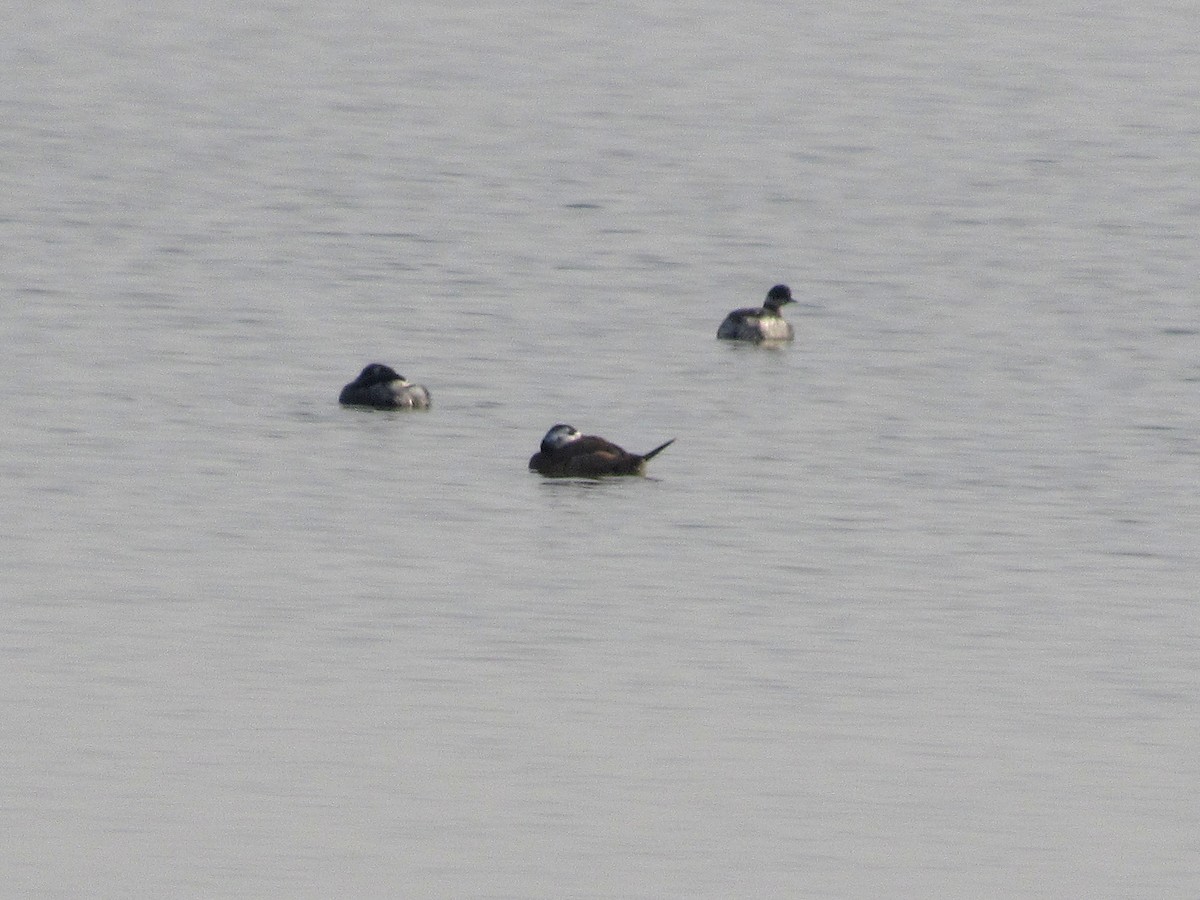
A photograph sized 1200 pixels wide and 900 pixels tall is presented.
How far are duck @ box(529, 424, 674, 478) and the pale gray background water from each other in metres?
0.15

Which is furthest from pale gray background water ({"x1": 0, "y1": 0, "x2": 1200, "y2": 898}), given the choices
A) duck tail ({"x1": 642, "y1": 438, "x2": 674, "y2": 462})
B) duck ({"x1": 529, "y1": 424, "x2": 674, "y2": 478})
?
duck tail ({"x1": 642, "y1": 438, "x2": 674, "y2": 462})

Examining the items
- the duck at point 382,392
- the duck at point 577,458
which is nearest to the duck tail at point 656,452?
the duck at point 577,458

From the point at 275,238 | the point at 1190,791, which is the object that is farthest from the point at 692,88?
the point at 1190,791

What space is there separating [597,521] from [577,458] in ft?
4.86

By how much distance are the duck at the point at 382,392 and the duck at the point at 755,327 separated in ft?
15.6

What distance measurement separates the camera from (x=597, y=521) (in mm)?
19266

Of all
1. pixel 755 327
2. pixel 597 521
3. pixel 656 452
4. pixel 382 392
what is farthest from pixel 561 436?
pixel 755 327

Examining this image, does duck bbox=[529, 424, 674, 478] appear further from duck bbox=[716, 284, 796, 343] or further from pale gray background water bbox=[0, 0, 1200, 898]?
duck bbox=[716, 284, 796, 343]

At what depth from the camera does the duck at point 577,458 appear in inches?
814

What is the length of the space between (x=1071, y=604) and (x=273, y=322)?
499 inches

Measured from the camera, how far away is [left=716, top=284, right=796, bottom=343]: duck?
27.4 m

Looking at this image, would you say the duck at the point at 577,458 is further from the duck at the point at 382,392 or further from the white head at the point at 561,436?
the duck at the point at 382,392

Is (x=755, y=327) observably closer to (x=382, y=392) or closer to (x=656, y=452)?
(x=382, y=392)

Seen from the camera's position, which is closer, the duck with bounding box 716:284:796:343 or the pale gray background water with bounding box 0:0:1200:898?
the pale gray background water with bounding box 0:0:1200:898
